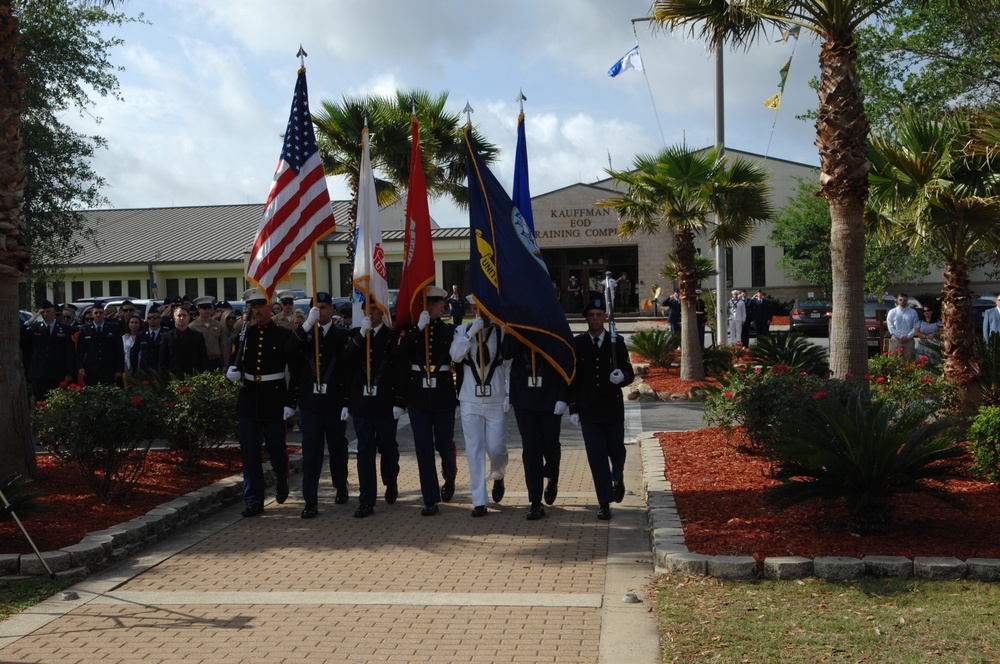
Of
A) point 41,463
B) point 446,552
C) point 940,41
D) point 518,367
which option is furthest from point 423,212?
point 940,41

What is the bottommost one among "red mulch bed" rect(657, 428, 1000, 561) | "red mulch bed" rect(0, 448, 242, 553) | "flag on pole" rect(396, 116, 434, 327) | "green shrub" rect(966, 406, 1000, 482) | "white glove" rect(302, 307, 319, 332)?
"red mulch bed" rect(657, 428, 1000, 561)

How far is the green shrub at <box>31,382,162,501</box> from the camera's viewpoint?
9023 millimetres

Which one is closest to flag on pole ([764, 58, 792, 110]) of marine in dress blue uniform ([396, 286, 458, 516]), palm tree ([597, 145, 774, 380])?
palm tree ([597, 145, 774, 380])

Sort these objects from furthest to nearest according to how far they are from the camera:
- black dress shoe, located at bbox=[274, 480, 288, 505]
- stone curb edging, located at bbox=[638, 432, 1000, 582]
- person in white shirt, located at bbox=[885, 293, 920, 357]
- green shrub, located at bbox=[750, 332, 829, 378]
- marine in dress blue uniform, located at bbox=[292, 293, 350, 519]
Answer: person in white shirt, located at bbox=[885, 293, 920, 357]
green shrub, located at bbox=[750, 332, 829, 378]
black dress shoe, located at bbox=[274, 480, 288, 505]
marine in dress blue uniform, located at bbox=[292, 293, 350, 519]
stone curb edging, located at bbox=[638, 432, 1000, 582]

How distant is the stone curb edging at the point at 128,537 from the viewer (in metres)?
7.24

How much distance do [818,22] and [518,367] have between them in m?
5.58

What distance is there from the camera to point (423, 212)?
33.2 feet

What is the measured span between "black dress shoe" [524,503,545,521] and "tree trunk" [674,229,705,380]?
1071 cm

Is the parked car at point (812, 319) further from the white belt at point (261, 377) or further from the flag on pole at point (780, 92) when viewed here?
the white belt at point (261, 377)

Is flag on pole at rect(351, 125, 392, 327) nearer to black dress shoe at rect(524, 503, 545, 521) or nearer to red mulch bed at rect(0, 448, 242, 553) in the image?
black dress shoe at rect(524, 503, 545, 521)

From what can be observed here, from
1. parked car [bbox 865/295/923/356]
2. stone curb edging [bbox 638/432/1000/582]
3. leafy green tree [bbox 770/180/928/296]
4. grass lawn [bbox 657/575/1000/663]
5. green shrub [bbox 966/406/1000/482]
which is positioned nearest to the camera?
grass lawn [bbox 657/575/1000/663]

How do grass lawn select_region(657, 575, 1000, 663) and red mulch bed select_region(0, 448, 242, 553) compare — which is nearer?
grass lawn select_region(657, 575, 1000, 663)

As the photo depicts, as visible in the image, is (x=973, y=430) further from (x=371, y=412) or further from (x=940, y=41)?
(x=940, y=41)

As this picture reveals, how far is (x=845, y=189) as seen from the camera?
428 inches
